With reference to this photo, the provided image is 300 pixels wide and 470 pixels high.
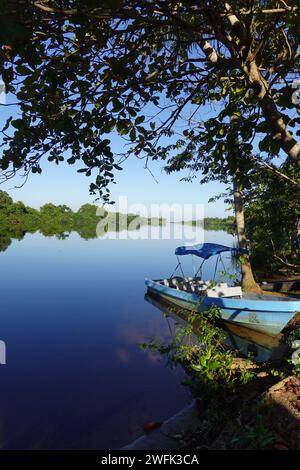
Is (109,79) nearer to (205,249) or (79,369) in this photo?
(79,369)

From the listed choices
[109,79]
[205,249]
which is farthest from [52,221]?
[109,79]

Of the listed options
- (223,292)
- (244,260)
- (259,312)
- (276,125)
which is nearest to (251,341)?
(259,312)

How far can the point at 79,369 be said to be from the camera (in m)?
11.3

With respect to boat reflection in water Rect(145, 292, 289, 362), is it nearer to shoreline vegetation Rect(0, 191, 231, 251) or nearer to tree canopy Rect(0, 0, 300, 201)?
tree canopy Rect(0, 0, 300, 201)

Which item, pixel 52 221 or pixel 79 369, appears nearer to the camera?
pixel 79 369

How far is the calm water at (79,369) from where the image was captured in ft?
25.6

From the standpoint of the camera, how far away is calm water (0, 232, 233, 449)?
25.6 feet

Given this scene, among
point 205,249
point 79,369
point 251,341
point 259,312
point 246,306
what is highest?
point 205,249

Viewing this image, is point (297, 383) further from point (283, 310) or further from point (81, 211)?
point (81, 211)

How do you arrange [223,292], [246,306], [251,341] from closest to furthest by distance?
[246,306] < [251,341] < [223,292]

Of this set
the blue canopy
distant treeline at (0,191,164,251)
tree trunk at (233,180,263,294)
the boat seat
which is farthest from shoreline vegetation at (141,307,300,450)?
distant treeline at (0,191,164,251)

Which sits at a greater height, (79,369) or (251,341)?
(251,341)

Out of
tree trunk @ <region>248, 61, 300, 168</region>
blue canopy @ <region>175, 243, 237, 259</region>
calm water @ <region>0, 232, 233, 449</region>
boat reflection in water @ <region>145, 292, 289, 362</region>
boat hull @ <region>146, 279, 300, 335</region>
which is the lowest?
calm water @ <region>0, 232, 233, 449</region>

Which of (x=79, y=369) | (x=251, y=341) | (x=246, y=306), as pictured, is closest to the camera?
(x=79, y=369)
